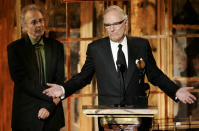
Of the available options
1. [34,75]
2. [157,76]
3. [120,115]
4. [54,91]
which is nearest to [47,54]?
[34,75]

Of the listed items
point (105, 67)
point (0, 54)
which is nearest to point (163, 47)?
point (105, 67)

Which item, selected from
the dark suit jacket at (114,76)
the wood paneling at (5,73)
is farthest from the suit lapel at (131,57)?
the wood paneling at (5,73)

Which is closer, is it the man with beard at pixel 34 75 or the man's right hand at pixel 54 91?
the man's right hand at pixel 54 91

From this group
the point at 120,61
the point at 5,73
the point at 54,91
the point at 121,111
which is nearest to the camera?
the point at 121,111

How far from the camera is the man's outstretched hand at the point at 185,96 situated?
269cm

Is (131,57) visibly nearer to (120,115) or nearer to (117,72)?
(117,72)

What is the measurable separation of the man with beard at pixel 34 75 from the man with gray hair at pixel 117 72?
282 mm

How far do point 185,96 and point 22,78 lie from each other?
1395 millimetres

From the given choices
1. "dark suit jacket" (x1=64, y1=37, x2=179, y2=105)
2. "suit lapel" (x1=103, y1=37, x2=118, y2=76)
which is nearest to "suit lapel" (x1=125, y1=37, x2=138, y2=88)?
"dark suit jacket" (x1=64, y1=37, x2=179, y2=105)

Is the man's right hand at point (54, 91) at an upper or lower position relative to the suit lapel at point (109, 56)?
lower

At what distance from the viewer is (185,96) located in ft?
8.95

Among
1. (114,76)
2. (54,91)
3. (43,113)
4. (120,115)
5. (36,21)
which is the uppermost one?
(36,21)

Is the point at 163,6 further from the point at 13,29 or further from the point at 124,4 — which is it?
the point at 13,29

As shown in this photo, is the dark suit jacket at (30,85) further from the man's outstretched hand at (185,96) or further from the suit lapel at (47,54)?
the man's outstretched hand at (185,96)
